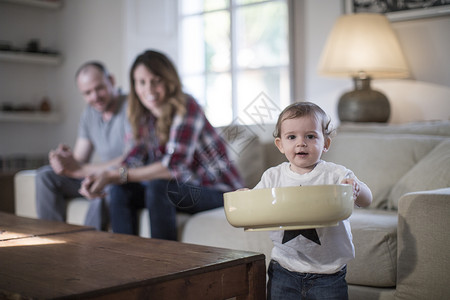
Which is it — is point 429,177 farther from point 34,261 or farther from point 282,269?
point 34,261

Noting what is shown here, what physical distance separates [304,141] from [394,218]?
62 cm

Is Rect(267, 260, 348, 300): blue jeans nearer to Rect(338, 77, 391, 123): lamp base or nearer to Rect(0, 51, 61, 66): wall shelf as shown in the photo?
Rect(338, 77, 391, 123): lamp base

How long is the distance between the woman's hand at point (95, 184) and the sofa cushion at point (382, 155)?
91 centimetres

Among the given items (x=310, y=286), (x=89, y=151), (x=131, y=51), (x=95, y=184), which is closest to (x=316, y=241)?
(x=310, y=286)

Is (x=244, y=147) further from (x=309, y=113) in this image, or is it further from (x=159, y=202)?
(x=159, y=202)

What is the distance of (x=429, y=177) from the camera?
1.64 m

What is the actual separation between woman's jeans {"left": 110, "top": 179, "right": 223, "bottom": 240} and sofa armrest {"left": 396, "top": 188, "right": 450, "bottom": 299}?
0.63 metres

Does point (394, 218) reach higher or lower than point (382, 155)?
lower

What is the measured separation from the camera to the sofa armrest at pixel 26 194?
2.71 m

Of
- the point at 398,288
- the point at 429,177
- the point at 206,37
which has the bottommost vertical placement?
Result: the point at 398,288

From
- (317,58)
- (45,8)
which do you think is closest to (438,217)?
(317,58)

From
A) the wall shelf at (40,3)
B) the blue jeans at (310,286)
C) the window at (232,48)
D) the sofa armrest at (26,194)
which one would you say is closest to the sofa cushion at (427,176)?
the blue jeans at (310,286)

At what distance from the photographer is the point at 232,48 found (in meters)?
3.73

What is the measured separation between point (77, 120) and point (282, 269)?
3.55 m
